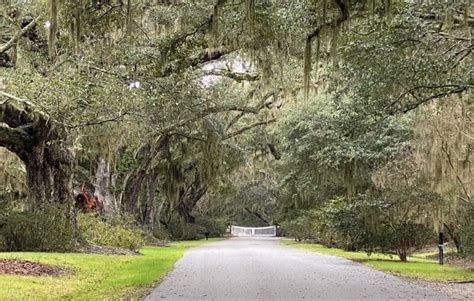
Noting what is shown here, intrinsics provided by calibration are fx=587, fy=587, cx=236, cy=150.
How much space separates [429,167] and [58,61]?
1078 centimetres

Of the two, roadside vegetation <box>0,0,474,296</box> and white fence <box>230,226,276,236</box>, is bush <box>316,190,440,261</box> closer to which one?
roadside vegetation <box>0,0,474,296</box>

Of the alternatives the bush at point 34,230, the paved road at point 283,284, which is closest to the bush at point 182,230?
the bush at point 34,230

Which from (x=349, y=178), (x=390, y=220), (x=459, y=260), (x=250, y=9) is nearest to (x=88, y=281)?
(x=250, y=9)

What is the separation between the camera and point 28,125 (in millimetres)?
16797

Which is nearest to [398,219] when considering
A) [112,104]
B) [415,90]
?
[415,90]

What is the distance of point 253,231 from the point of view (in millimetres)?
71938

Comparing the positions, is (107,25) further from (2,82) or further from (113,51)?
(2,82)

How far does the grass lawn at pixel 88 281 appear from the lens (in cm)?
928

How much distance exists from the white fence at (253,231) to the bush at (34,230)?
52.0 meters

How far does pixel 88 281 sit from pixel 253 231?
200 feet

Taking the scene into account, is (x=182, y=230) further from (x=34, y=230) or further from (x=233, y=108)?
(x=34, y=230)

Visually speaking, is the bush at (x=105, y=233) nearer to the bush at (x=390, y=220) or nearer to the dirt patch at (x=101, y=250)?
the dirt patch at (x=101, y=250)

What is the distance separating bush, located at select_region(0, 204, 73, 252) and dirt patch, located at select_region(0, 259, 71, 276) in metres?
4.26

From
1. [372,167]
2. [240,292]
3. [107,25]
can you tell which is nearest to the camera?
[240,292]
